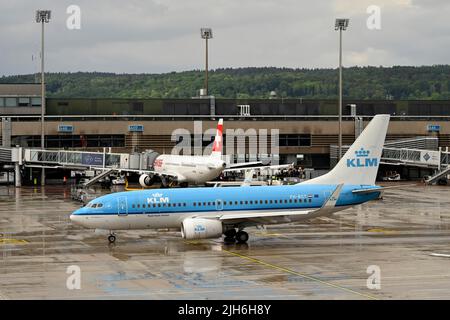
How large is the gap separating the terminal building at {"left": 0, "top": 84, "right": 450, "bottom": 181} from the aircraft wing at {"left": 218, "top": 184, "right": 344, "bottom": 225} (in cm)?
6548

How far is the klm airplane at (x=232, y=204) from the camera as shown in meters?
55.7

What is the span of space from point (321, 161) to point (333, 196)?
7427cm

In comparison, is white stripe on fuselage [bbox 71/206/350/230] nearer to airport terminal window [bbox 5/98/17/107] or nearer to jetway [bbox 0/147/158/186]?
jetway [bbox 0/147/158/186]

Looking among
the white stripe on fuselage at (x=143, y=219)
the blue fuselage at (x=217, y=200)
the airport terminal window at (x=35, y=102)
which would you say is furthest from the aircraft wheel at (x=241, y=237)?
the airport terminal window at (x=35, y=102)

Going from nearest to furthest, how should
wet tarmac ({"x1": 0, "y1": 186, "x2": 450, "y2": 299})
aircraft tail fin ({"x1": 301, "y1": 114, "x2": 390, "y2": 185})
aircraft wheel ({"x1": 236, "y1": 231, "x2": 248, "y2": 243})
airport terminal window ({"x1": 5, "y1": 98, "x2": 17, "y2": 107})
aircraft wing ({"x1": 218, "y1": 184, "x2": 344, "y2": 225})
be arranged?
wet tarmac ({"x1": 0, "y1": 186, "x2": 450, "y2": 299})
aircraft wing ({"x1": 218, "y1": 184, "x2": 344, "y2": 225})
aircraft wheel ({"x1": 236, "y1": 231, "x2": 248, "y2": 243})
aircraft tail fin ({"x1": 301, "y1": 114, "x2": 390, "y2": 185})
airport terminal window ({"x1": 5, "y1": 98, "x2": 17, "y2": 107})

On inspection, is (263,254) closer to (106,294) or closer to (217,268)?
(217,268)

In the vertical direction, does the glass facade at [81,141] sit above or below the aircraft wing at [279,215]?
above

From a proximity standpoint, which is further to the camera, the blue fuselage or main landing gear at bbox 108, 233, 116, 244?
main landing gear at bbox 108, 233, 116, 244

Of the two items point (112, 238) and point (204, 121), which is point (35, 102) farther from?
point (112, 238)

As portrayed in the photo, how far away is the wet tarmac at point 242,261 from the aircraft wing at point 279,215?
168cm

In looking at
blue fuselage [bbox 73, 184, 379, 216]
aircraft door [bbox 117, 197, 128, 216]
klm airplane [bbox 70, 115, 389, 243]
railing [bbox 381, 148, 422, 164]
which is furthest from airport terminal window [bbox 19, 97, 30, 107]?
aircraft door [bbox 117, 197, 128, 216]

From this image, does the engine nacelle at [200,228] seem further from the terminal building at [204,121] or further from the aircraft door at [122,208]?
the terminal building at [204,121]

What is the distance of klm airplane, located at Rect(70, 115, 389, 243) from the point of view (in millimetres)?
55688
